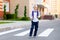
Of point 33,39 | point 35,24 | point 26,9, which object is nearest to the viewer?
point 33,39

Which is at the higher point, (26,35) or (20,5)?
(20,5)

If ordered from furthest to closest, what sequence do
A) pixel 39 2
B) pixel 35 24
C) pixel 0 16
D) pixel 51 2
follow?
pixel 51 2 < pixel 39 2 < pixel 0 16 < pixel 35 24

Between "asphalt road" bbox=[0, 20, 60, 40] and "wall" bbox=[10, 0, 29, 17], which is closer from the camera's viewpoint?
A: "asphalt road" bbox=[0, 20, 60, 40]

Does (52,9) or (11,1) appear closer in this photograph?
(11,1)

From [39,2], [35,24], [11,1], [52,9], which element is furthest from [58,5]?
[35,24]

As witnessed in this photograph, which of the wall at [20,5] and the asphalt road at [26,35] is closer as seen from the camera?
the asphalt road at [26,35]

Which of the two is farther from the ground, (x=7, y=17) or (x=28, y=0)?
(x=28, y=0)

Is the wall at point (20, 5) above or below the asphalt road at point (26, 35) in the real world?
above

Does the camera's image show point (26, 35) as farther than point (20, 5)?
No

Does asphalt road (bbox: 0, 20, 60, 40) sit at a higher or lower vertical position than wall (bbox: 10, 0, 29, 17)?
lower

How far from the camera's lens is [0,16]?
47719 millimetres

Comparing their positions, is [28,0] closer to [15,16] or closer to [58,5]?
[15,16]

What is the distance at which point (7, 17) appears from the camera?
5022 cm

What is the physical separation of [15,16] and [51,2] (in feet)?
175
